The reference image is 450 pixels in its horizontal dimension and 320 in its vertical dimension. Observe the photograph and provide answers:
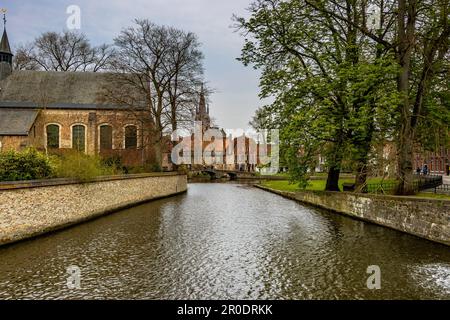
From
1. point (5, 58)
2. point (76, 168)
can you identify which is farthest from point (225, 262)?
point (5, 58)

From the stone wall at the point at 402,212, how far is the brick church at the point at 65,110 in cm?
2069

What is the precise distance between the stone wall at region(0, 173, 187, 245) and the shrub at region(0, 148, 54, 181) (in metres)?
0.56

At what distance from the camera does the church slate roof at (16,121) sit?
1228 inches

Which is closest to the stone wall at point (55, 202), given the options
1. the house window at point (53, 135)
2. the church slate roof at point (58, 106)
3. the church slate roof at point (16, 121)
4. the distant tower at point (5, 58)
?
the church slate roof at point (16, 121)

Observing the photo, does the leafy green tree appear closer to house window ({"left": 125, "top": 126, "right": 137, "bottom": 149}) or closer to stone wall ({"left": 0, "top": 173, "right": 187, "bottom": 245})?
stone wall ({"left": 0, "top": 173, "right": 187, "bottom": 245})

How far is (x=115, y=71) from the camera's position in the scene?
30.1 meters

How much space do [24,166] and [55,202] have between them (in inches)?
70.2

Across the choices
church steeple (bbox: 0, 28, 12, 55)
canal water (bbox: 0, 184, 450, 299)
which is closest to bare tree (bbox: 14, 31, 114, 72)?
church steeple (bbox: 0, 28, 12, 55)

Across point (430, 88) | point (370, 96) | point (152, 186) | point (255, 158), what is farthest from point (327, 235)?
point (255, 158)

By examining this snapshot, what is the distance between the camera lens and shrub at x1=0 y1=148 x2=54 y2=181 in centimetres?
1270

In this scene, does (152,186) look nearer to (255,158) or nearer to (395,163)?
(395,163)

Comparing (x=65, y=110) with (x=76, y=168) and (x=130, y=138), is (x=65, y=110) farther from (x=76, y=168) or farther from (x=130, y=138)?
(x=76, y=168)

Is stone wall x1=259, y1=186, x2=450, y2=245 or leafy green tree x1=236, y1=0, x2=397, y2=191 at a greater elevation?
leafy green tree x1=236, y1=0, x2=397, y2=191

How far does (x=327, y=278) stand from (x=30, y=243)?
30.3 ft
